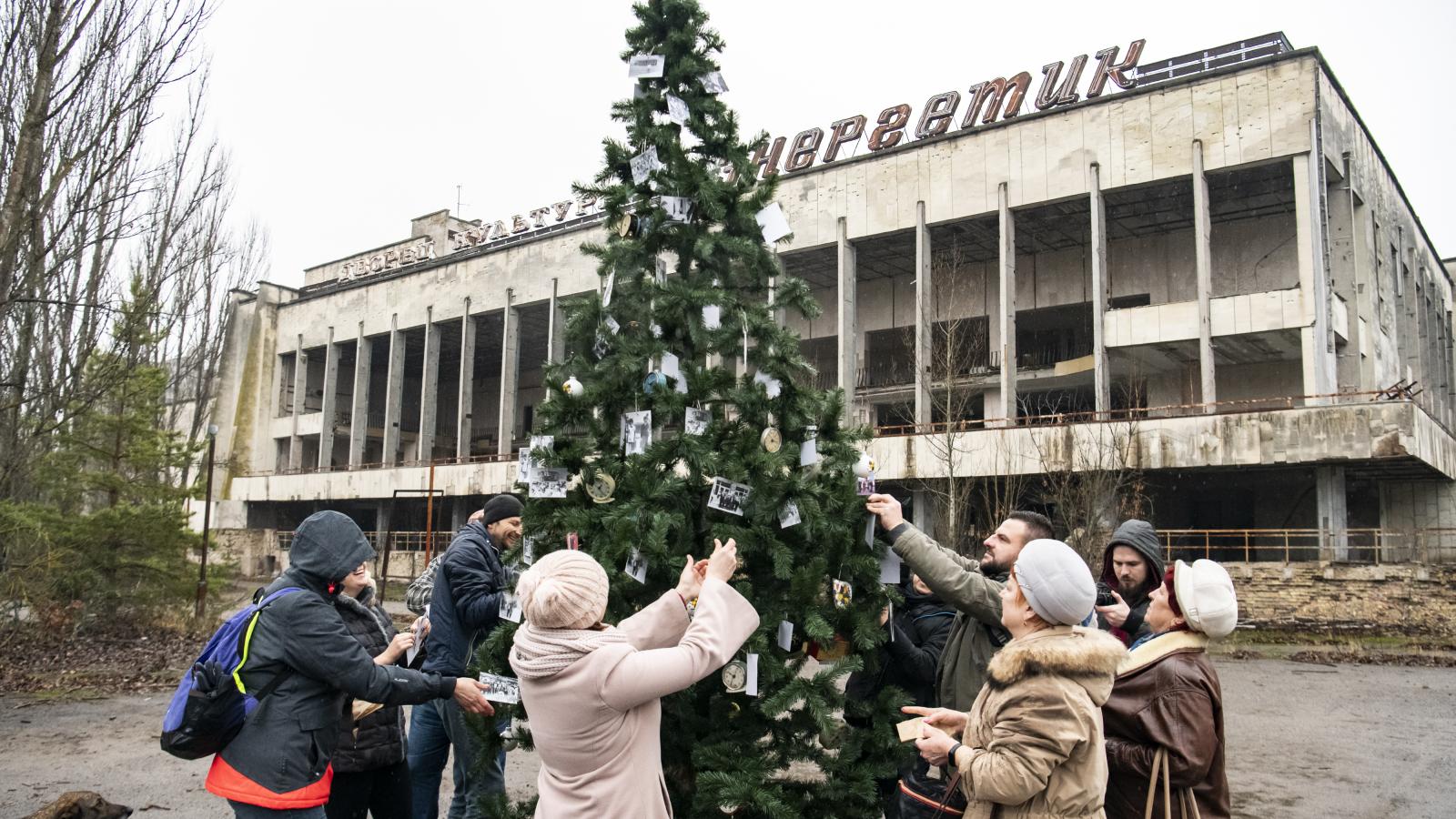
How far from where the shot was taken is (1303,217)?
23.7 meters

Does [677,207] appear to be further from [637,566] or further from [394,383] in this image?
[394,383]

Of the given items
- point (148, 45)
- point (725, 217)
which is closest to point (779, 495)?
point (725, 217)

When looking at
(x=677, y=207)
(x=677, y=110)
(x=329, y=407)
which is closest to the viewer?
(x=677, y=207)

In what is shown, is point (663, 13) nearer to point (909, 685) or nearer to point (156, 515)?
point (909, 685)

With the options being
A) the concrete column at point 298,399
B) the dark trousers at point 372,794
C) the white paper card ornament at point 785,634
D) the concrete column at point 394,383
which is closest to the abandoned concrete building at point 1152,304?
the concrete column at point 394,383

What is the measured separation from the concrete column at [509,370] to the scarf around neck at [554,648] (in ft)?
117

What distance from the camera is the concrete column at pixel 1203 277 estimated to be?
2416 centimetres

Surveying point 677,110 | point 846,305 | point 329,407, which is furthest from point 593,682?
point 329,407

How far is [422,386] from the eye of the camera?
44500mm

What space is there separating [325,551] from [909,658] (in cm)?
250

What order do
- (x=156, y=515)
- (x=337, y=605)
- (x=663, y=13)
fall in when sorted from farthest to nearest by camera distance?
(x=156, y=515) < (x=663, y=13) < (x=337, y=605)

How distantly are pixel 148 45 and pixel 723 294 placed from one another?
35.4 ft

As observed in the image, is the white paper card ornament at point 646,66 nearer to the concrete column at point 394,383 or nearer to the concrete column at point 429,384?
the concrete column at point 429,384

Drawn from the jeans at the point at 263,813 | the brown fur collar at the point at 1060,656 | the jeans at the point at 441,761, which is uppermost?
the brown fur collar at the point at 1060,656
